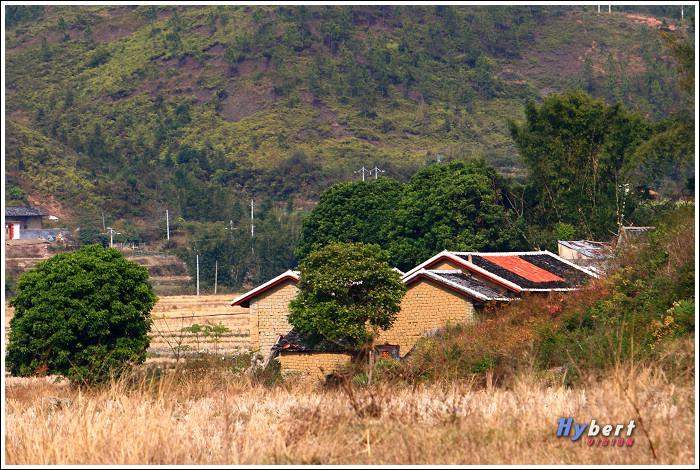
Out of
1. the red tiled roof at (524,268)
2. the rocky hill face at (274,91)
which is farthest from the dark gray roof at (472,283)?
the rocky hill face at (274,91)

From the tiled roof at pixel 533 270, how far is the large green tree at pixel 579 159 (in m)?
15.5

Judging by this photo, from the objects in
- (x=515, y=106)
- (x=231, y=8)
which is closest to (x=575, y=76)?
(x=515, y=106)

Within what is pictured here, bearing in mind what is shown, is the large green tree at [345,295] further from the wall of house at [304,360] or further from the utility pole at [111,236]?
the utility pole at [111,236]

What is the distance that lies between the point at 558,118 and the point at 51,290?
1423 inches

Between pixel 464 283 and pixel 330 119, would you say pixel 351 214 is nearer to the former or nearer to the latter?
pixel 464 283

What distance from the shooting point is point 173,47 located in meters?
178

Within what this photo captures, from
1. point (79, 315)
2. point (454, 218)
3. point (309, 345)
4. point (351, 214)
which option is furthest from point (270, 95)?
point (79, 315)

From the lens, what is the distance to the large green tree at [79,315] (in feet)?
98.2

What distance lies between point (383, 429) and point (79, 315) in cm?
2246

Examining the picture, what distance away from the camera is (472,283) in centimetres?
3391

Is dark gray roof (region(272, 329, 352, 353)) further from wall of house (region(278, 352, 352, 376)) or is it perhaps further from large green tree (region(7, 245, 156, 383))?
large green tree (region(7, 245, 156, 383))

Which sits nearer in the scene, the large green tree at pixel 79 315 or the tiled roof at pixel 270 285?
the large green tree at pixel 79 315

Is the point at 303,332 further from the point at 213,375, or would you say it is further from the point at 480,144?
the point at 480,144

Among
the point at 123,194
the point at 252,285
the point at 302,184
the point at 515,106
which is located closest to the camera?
the point at 252,285
